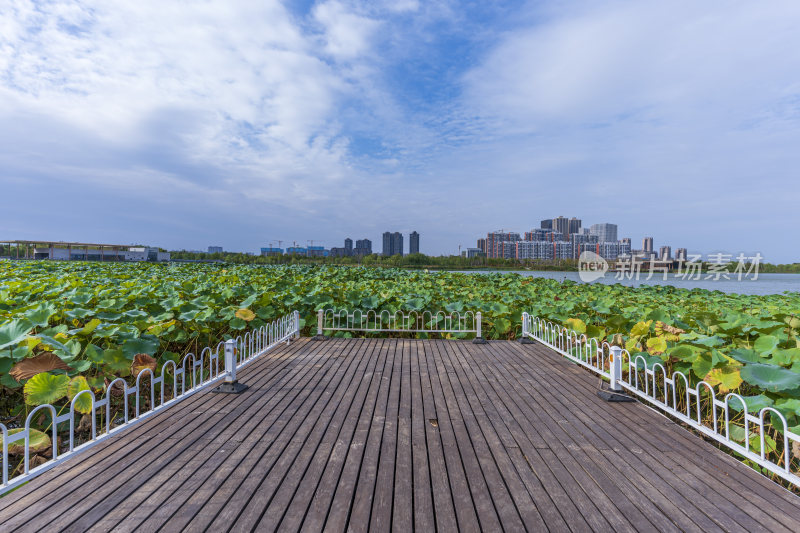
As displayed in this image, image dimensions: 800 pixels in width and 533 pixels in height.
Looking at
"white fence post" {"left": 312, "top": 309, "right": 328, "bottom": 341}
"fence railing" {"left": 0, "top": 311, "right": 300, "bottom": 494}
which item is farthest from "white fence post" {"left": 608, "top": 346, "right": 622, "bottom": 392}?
"white fence post" {"left": 312, "top": 309, "right": 328, "bottom": 341}

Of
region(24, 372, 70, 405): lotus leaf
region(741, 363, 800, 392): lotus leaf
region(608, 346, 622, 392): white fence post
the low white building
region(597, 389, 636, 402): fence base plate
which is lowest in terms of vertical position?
region(597, 389, 636, 402): fence base plate

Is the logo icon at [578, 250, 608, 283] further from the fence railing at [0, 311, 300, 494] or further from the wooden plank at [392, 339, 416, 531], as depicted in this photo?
the fence railing at [0, 311, 300, 494]

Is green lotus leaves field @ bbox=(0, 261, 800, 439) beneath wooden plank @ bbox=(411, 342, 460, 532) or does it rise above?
above

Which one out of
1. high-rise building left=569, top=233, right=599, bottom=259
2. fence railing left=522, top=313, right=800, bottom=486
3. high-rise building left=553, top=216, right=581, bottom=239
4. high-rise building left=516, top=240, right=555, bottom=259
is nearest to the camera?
fence railing left=522, top=313, right=800, bottom=486

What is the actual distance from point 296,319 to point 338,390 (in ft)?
9.64

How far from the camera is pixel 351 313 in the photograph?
736 centimetres

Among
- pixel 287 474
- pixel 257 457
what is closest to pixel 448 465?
pixel 287 474

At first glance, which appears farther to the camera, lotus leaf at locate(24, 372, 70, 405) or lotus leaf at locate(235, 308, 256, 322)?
lotus leaf at locate(235, 308, 256, 322)

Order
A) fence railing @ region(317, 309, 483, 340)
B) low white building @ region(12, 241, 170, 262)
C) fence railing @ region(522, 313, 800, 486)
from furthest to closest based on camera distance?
low white building @ region(12, 241, 170, 262), fence railing @ region(317, 309, 483, 340), fence railing @ region(522, 313, 800, 486)

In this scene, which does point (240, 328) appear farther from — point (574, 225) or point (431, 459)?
point (574, 225)

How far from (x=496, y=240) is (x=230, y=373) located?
70.3 m

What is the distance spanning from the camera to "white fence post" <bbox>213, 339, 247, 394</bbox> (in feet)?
12.3

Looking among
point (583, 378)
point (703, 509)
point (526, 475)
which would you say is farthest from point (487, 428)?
point (583, 378)

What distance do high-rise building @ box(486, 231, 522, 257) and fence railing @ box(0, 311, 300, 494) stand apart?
65644mm
